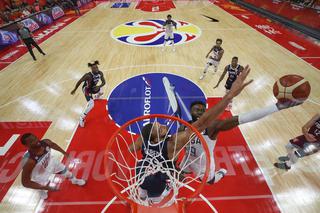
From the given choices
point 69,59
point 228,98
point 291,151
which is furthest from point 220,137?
point 69,59

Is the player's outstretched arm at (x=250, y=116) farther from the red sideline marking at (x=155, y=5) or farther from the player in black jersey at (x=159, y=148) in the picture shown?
the red sideline marking at (x=155, y=5)

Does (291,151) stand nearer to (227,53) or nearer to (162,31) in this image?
(227,53)

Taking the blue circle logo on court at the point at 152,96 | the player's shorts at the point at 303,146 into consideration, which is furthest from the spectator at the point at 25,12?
the player's shorts at the point at 303,146

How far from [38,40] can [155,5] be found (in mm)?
12608

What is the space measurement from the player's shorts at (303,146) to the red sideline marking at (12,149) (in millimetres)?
5936

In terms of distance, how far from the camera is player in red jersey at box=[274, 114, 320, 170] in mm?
3762

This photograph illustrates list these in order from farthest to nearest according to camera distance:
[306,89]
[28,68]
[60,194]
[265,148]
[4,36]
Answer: [4,36] < [28,68] < [265,148] < [60,194] < [306,89]

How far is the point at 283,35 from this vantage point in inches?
495

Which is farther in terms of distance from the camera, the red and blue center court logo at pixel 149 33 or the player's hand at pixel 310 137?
the red and blue center court logo at pixel 149 33

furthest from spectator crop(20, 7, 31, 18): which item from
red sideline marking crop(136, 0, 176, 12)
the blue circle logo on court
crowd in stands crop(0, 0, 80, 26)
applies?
the blue circle logo on court

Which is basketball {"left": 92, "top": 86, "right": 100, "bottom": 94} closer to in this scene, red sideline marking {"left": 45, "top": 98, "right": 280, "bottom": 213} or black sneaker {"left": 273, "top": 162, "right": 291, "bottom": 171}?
red sideline marking {"left": 45, "top": 98, "right": 280, "bottom": 213}

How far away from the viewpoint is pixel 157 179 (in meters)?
2.84

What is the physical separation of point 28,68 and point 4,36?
335cm

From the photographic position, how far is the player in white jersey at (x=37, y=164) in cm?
322
